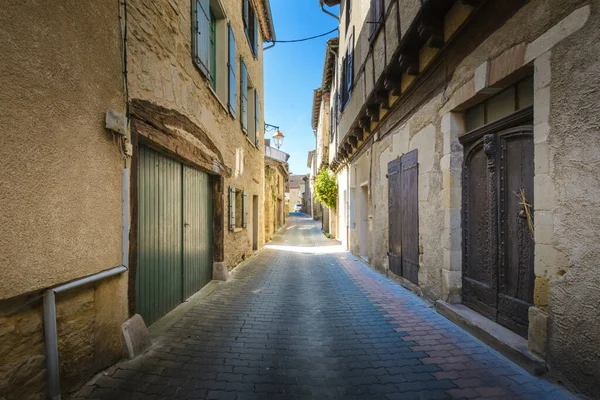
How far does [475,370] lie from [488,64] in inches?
110

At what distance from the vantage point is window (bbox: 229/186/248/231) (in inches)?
256

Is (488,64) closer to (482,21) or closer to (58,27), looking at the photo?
(482,21)

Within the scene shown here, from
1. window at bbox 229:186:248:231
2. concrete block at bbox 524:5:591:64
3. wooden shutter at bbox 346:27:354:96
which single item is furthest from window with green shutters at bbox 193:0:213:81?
wooden shutter at bbox 346:27:354:96

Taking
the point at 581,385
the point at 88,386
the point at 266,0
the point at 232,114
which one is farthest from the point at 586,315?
the point at 266,0

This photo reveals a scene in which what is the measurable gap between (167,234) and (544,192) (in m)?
3.95

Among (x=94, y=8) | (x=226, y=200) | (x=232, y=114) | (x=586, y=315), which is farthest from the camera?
(x=232, y=114)

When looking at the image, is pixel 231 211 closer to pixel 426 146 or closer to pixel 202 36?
pixel 202 36

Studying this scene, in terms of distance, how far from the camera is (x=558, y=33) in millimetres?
2229

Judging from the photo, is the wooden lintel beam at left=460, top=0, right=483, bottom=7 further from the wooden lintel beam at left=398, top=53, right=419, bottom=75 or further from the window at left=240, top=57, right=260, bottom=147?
the window at left=240, top=57, right=260, bottom=147

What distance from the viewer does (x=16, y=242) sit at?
1753 mm

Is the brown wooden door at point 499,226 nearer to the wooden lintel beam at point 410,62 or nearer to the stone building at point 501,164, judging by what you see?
the stone building at point 501,164

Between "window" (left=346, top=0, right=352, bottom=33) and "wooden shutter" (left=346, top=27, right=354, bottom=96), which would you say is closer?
"wooden shutter" (left=346, top=27, right=354, bottom=96)

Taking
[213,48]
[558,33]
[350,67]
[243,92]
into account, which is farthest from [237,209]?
[558,33]

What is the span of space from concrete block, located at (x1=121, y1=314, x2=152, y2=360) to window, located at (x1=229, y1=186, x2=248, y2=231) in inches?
141
